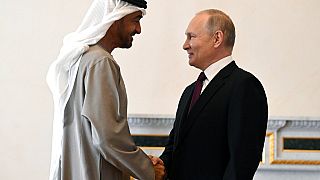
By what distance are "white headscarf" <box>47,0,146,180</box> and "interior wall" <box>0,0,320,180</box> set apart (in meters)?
2.00

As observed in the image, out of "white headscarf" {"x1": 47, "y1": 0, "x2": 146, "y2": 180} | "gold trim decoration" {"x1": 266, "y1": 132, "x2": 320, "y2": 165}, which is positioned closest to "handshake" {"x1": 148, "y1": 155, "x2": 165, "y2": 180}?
"white headscarf" {"x1": 47, "y1": 0, "x2": 146, "y2": 180}

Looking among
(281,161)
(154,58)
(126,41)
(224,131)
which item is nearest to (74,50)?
(126,41)

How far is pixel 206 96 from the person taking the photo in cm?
273

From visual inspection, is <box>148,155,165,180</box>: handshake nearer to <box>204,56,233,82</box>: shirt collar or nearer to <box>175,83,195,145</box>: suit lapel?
<box>175,83,195,145</box>: suit lapel

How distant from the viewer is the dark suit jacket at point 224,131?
8.36ft

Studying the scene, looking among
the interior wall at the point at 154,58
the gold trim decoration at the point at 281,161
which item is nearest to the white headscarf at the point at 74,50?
the gold trim decoration at the point at 281,161

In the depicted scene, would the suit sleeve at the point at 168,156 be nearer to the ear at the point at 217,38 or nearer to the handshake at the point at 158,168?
the handshake at the point at 158,168

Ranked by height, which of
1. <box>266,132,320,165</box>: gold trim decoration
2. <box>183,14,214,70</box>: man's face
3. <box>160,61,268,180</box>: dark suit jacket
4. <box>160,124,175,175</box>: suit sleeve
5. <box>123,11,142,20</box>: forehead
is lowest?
<box>266,132,320,165</box>: gold trim decoration

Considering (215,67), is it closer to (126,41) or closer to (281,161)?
(126,41)

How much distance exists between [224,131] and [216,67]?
35 centimetres

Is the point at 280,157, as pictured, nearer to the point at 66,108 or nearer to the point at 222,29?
the point at 222,29

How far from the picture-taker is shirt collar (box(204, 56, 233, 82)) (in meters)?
2.81

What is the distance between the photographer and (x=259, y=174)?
3949 mm

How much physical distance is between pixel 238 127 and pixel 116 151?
1.84 ft
